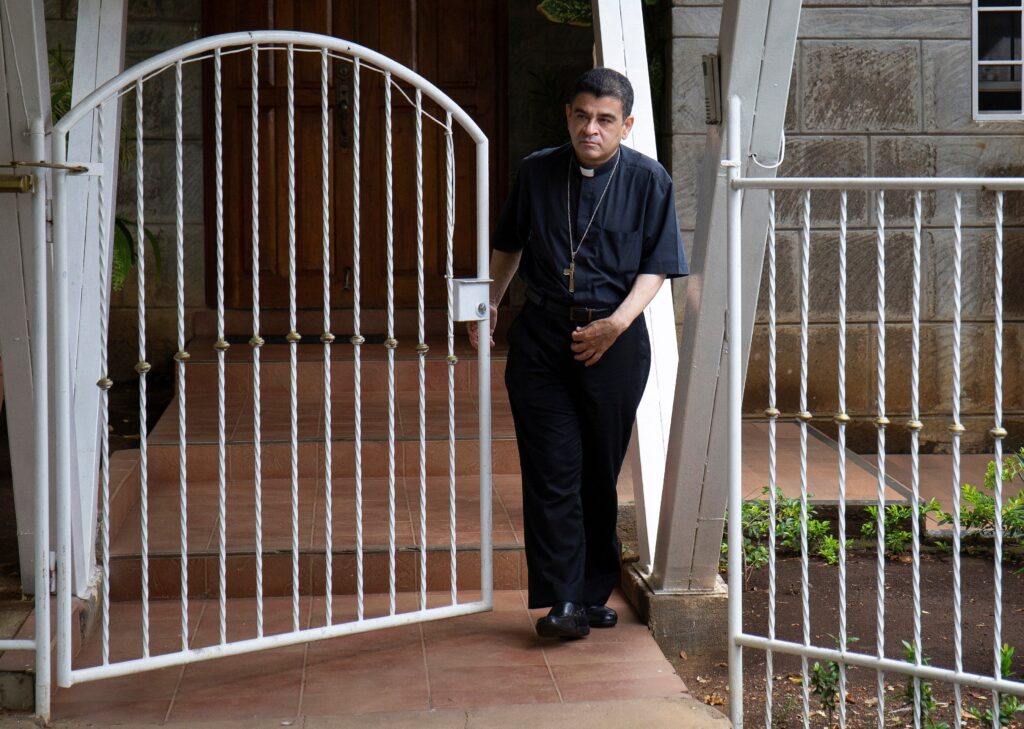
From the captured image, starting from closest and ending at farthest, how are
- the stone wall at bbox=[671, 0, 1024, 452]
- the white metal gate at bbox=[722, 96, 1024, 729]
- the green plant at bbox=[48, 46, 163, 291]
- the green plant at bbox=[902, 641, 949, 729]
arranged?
the white metal gate at bbox=[722, 96, 1024, 729] < the green plant at bbox=[902, 641, 949, 729] < the green plant at bbox=[48, 46, 163, 291] < the stone wall at bbox=[671, 0, 1024, 452]

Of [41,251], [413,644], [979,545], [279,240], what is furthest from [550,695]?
[279,240]

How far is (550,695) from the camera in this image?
136 inches

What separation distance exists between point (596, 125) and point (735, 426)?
38.1 inches

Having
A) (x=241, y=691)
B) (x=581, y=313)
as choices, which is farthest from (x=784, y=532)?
(x=241, y=691)

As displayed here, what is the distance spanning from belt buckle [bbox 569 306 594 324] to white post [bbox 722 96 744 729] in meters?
0.45

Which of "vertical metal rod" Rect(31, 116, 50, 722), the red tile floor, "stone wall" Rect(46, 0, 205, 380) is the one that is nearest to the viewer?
"vertical metal rod" Rect(31, 116, 50, 722)

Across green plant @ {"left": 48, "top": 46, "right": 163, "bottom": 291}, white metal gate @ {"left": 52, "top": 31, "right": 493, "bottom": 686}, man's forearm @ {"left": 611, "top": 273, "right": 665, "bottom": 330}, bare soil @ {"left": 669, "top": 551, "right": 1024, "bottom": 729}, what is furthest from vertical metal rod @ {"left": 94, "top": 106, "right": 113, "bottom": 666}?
green plant @ {"left": 48, "top": 46, "right": 163, "bottom": 291}

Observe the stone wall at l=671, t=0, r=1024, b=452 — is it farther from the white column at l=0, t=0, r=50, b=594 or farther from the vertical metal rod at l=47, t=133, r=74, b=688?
the vertical metal rod at l=47, t=133, r=74, b=688

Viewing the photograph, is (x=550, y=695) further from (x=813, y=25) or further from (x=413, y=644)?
(x=813, y=25)

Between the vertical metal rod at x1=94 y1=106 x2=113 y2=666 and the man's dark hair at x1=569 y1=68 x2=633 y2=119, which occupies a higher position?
the man's dark hair at x1=569 y1=68 x2=633 y2=119

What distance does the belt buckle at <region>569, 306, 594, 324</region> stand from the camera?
3695mm

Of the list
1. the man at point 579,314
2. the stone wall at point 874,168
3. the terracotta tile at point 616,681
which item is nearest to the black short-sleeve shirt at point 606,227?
the man at point 579,314

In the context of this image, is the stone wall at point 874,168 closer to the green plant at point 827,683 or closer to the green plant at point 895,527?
the green plant at point 895,527

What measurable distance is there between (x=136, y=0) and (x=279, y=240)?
1.51 metres
